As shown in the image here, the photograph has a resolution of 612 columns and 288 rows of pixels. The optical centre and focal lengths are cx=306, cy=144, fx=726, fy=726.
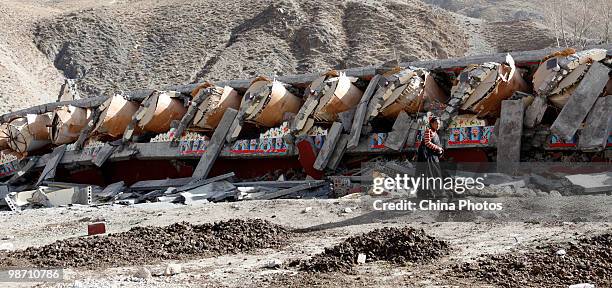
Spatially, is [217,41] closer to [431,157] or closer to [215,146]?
[215,146]

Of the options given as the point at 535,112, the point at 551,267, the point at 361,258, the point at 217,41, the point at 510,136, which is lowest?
the point at 361,258

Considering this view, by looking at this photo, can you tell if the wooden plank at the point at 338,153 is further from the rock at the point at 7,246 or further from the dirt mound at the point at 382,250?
the dirt mound at the point at 382,250

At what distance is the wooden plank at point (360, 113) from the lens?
13.1 m

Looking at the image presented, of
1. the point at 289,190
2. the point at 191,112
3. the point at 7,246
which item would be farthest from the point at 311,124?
the point at 7,246

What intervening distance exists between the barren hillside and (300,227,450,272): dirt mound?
3609 cm

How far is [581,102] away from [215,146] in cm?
738

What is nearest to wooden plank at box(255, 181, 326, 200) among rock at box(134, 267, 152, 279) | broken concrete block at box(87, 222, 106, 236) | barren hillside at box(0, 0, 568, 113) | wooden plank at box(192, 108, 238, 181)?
wooden plank at box(192, 108, 238, 181)

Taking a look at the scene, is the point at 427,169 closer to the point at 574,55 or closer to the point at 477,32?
the point at 574,55

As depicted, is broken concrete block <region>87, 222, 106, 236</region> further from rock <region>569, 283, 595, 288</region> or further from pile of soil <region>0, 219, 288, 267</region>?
rock <region>569, 283, 595, 288</region>

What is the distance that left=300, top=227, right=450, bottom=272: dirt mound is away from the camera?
20.7 feet

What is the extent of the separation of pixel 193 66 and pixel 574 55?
A: 119 ft

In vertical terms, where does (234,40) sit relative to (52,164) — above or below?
above

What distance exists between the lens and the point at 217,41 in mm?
48656

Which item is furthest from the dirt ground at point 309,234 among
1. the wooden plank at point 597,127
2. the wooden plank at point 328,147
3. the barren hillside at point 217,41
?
the barren hillside at point 217,41
